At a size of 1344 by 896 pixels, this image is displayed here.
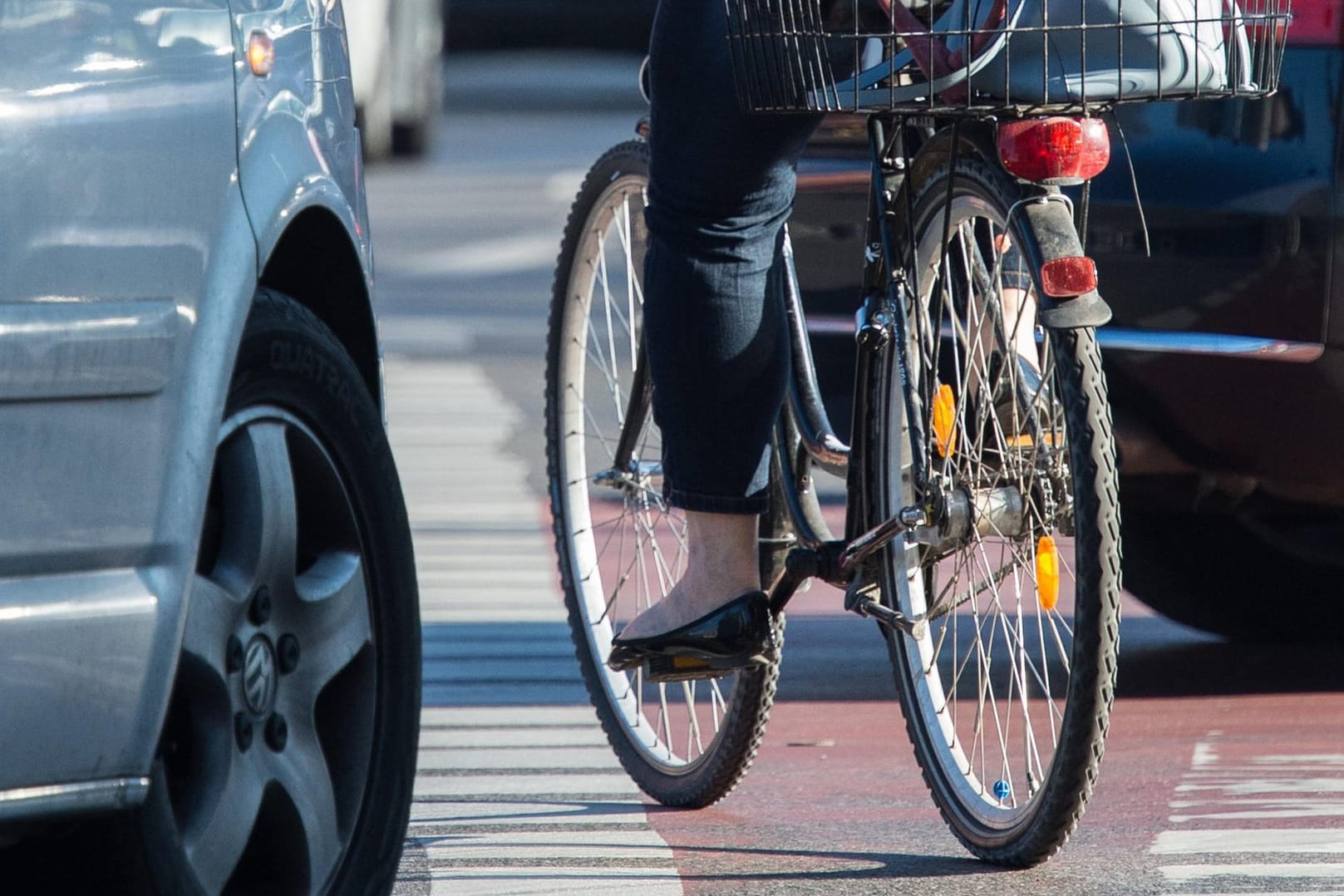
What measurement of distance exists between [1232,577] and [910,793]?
1.32 metres

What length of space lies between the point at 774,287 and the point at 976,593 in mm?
A: 479

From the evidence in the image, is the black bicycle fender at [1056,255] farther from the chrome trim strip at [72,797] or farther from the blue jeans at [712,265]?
the chrome trim strip at [72,797]

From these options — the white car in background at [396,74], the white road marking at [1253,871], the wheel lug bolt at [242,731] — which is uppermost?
the wheel lug bolt at [242,731]

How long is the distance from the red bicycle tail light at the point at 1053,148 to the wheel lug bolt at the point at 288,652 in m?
0.99

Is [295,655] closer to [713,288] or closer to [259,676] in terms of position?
[259,676]

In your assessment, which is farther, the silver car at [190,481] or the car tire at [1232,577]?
the car tire at [1232,577]

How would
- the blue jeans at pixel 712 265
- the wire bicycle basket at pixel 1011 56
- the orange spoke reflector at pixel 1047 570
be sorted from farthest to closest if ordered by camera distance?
1. the blue jeans at pixel 712 265
2. the orange spoke reflector at pixel 1047 570
3. the wire bicycle basket at pixel 1011 56

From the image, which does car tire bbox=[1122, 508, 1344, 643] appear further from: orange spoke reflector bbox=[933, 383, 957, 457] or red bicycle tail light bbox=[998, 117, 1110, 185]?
red bicycle tail light bbox=[998, 117, 1110, 185]

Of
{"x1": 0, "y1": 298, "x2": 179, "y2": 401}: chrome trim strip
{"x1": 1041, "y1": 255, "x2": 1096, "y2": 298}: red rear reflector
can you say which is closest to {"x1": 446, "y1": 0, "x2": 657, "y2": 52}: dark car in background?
{"x1": 1041, "y1": 255, "x2": 1096, "y2": 298}: red rear reflector

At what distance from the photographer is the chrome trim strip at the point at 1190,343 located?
3994 millimetres

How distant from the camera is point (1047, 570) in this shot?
120 inches

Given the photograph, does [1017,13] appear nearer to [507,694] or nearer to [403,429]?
[507,694]

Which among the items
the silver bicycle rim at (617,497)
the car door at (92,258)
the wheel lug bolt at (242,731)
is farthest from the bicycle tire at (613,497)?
the car door at (92,258)

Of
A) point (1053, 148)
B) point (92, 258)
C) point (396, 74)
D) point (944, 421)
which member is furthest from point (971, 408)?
point (396, 74)
